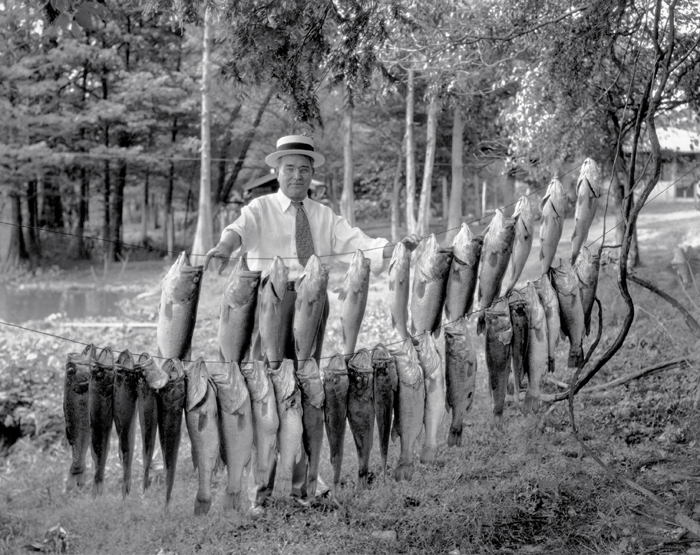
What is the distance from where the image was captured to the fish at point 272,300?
3.79 meters

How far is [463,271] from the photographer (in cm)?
390

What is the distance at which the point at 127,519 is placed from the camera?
6012mm

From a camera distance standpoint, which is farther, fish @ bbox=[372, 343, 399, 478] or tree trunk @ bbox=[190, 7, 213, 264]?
tree trunk @ bbox=[190, 7, 213, 264]

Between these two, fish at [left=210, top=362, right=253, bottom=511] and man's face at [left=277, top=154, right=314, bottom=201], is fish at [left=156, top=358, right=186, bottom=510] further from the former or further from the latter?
man's face at [left=277, top=154, right=314, bottom=201]

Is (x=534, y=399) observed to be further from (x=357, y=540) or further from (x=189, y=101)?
(x=189, y=101)

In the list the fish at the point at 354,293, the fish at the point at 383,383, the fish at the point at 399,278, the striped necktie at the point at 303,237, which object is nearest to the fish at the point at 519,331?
the fish at the point at 399,278

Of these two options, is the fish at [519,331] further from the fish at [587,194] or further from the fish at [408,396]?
the fish at [408,396]

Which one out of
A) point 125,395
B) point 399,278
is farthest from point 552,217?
point 125,395

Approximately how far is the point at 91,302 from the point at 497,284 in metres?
18.6

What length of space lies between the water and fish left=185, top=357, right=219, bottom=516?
14.7 m

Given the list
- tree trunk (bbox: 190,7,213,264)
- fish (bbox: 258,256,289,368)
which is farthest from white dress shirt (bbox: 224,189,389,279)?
tree trunk (bbox: 190,7,213,264)

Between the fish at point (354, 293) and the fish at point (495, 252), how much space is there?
65cm

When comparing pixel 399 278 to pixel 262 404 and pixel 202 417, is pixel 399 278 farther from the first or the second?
pixel 202 417

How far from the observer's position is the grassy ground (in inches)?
205
